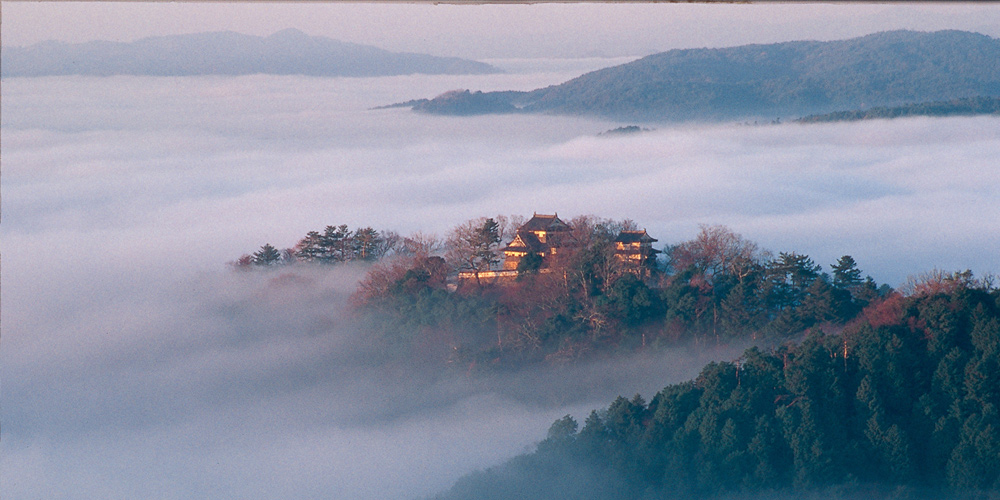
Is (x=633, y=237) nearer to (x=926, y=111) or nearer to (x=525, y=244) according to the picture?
(x=525, y=244)

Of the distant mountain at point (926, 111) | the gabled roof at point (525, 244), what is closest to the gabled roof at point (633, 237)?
the gabled roof at point (525, 244)

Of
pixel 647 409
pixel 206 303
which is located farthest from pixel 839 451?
pixel 206 303

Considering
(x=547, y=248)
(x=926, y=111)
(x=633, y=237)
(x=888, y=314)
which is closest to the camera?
(x=888, y=314)

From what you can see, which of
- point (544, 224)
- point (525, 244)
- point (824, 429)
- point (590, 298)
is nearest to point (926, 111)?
point (544, 224)

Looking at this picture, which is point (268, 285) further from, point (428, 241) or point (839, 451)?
point (839, 451)

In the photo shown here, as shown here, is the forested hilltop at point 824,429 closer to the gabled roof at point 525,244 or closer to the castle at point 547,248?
the castle at point 547,248

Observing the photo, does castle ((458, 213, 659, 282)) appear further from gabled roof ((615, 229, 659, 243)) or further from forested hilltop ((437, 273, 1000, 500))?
forested hilltop ((437, 273, 1000, 500))

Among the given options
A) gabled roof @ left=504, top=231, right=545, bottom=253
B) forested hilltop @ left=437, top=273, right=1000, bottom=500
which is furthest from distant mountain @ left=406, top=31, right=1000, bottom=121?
forested hilltop @ left=437, top=273, right=1000, bottom=500
